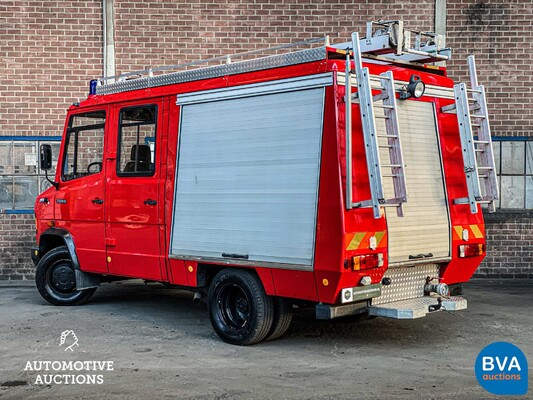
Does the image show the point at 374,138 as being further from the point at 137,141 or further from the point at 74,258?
the point at 74,258

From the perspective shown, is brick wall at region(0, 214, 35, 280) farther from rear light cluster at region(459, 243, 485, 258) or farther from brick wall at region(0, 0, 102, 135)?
rear light cluster at region(459, 243, 485, 258)

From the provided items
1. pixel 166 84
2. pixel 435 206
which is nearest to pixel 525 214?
pixel 435 206

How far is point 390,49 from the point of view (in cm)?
725

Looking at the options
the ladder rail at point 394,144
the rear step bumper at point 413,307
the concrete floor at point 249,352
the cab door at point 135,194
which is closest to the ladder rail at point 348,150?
the ladder rail at point 394,144

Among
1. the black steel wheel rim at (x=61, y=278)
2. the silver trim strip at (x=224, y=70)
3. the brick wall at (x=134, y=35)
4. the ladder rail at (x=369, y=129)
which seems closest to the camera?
the ladder rail at (x=369, y=129)

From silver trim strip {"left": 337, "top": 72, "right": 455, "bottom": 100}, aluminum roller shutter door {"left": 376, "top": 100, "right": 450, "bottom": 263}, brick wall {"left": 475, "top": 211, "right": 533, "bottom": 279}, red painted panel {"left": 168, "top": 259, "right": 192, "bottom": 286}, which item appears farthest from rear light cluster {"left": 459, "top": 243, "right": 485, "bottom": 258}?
brick wall {"left": 475, "top": 211, "right": 533, "bottom": 279}

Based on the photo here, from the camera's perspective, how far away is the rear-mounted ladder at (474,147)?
23.6ft

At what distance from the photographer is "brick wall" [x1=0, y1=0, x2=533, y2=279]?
12.2 meters

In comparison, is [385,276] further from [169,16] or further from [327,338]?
[169,16]

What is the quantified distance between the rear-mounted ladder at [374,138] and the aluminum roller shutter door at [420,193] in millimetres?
292

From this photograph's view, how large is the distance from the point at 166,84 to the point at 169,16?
4322 mm

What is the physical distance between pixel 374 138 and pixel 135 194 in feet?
11.0

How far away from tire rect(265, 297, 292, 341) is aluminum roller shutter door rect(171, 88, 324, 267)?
0.52 meters

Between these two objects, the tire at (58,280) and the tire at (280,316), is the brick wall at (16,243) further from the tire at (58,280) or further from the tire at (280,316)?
the tire at (280,316)
